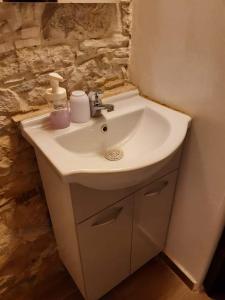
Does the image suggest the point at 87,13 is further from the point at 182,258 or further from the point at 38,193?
the point at 182,258

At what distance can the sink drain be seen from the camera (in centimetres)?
92

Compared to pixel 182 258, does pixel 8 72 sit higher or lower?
higher

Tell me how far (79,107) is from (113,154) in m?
0.23

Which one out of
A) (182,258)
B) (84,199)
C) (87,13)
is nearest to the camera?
(84,199)

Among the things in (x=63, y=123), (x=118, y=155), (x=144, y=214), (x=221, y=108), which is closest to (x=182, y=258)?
(x=144, y=214)

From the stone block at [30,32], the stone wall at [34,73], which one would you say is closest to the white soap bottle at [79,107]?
the stone wall at [34,73]

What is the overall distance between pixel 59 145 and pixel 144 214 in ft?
1.66

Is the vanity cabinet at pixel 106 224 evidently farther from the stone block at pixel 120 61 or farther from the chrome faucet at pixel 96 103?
the stone block at pixel 120 61

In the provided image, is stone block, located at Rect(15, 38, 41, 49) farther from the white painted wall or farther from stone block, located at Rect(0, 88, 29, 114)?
the white painted wall

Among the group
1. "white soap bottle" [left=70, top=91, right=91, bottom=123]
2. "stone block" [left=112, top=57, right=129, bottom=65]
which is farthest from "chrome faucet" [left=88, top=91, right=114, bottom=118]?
"stone block" [left=112, top=57, right=129, bottom=65]

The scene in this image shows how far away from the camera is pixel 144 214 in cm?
103

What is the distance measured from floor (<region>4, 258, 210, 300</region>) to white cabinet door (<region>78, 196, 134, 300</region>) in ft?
0.42

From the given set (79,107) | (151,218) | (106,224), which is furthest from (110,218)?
(79,107)

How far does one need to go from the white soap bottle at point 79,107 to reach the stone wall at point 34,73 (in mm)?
128
